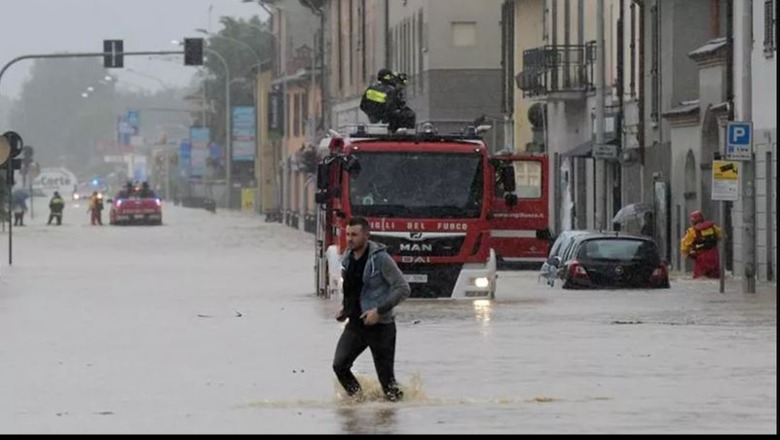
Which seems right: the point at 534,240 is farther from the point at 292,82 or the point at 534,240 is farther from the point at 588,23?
the point at 292,82

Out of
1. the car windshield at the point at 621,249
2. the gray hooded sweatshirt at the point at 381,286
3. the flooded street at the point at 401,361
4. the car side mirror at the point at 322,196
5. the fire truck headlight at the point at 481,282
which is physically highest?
the car side mirror at the point at 322,196

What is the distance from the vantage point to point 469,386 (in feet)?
69.4

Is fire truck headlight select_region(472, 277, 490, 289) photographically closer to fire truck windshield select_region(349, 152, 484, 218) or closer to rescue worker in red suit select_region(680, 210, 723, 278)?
fire truck windshield select_region(349, 152, 484, 218)

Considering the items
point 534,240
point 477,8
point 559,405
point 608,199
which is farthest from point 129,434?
point 477,8

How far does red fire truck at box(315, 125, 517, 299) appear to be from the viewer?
1417 inches

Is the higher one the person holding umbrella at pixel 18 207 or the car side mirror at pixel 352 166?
the car side mirror at pixel 352 166

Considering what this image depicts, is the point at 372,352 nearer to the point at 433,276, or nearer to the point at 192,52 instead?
the point at 433,276

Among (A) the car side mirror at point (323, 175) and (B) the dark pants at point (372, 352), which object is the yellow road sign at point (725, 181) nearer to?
(A) the car side mirror at point (323, 175)

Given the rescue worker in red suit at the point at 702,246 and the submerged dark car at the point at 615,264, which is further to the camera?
the rescue worker in red suit at the point at 702,246

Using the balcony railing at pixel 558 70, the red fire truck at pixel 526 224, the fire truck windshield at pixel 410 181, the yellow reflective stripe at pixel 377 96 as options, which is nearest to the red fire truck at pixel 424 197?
the fire truck windshield at pixel 410 181

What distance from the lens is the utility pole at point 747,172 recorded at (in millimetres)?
37719

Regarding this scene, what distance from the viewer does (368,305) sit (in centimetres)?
1925

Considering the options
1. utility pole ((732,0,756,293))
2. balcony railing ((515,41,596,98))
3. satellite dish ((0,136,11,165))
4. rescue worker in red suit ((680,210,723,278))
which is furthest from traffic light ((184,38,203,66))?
utility pole ((732,0,756,293))

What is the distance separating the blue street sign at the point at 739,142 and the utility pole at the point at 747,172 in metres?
0.09
